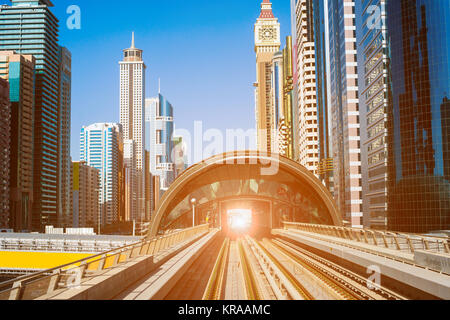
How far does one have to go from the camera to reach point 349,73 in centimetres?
8712

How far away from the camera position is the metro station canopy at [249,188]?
165ft

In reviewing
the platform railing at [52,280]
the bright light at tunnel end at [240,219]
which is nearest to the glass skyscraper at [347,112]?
the bright light at tunnel end at [240,219]

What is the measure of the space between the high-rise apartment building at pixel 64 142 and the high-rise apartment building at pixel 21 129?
17.4 metres

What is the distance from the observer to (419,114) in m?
68.6

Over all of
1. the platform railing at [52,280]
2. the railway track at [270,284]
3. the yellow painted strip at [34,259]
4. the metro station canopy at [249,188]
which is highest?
the metro station canopy at [249,188]

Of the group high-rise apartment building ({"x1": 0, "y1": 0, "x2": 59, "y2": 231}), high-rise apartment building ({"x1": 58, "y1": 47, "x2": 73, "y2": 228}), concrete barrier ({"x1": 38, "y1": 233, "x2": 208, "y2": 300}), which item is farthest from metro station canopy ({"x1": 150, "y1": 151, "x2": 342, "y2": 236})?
high-rise apartment building ({"x1": 58, "y1": 47, "x2": 73, "y2": 228})

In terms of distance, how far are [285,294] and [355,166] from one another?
75064mm

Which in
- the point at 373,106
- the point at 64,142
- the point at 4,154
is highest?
the point at 64,142

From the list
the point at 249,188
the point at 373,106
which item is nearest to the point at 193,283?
the point at 249,188

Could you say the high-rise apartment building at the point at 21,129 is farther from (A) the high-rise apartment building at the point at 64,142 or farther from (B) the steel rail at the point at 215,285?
(B) the steel rail at the point at 215,285

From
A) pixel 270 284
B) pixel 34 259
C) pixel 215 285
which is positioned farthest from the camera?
pixel 34 259

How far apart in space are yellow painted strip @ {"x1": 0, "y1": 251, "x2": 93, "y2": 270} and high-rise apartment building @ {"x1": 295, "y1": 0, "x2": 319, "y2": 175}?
78.6 meters

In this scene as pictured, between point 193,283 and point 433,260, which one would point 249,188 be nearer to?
point 193,283

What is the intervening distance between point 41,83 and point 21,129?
18.0 m
